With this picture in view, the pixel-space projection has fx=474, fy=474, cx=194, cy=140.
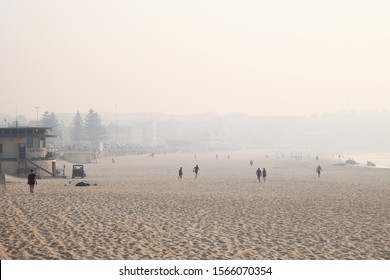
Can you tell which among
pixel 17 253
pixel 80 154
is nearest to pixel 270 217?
pixel 17 253

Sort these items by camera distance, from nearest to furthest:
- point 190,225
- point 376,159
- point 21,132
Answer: point 190,225, point 21,132, point 376,159

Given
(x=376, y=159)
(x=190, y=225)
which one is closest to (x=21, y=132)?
(x=190, y=225)

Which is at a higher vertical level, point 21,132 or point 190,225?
point 21,132

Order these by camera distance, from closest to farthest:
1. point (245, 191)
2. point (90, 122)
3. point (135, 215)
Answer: point (135, 215) < point (245, 191) < point (90, 122)

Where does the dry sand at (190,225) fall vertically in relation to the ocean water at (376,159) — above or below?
above

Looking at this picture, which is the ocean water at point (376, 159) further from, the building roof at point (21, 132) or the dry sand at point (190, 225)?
the dry sand at point (190, 225)

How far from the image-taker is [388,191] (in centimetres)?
3334

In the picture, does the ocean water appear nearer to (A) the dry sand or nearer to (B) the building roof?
(B) the building roof

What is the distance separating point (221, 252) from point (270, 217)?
7185 mm

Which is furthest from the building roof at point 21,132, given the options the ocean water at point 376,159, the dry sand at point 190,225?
the ocean water at point 376,159

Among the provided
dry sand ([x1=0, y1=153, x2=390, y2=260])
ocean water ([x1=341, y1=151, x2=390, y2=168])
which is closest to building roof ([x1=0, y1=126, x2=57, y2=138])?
dry sand ([x1=0, y1=153, x2=390, y2=260])

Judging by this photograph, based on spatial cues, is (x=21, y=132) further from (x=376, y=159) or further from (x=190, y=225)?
(x=376, y=159)

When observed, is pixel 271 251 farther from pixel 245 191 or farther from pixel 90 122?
pixel 90 122

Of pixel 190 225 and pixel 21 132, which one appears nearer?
pixel 190 225
